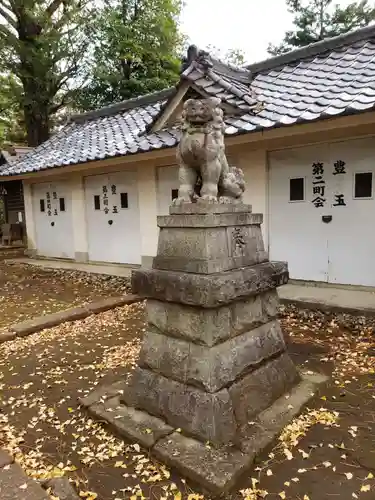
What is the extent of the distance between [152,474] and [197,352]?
2.82ft

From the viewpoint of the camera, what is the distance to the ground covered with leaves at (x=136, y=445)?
234 centimetres

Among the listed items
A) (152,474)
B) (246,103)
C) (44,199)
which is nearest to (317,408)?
(152,474)

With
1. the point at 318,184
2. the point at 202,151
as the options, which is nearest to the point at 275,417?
the point at 202,151

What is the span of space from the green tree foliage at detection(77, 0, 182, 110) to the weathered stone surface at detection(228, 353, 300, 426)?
15.9 metres

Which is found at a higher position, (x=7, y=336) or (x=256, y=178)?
(x=256, y=178)

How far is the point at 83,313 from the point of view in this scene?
6031 millimetres

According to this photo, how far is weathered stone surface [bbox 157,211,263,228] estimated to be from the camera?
2695mm

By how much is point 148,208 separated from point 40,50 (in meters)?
9.88

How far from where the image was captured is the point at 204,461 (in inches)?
95.4

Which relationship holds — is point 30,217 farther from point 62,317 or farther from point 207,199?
point 207,199

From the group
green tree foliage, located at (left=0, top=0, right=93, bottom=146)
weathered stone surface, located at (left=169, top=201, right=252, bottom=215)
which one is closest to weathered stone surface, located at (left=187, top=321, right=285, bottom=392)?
weathered stone surface, located at (left=169, top=201, right=252, bottom=215)

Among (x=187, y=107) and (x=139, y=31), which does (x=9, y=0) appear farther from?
(x=187, y=107)

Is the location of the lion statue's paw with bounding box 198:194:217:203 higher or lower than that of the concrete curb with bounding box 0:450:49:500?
higher

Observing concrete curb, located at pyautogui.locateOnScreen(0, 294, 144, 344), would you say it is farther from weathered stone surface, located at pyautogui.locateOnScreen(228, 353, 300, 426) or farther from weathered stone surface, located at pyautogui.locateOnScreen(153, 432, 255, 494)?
weathered stone surface, located at pyautogui.locateOnScreen(153, 432, 255, 494)
